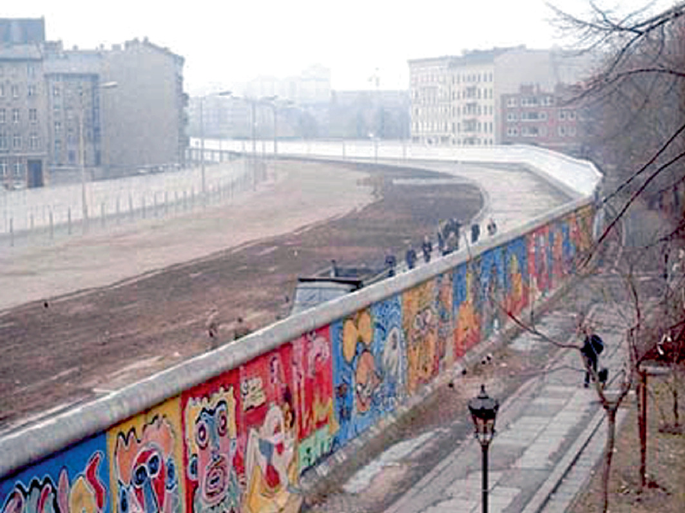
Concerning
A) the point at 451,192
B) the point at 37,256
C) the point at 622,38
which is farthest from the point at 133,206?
the point at 622,38

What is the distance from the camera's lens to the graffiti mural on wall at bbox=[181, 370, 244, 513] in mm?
14516

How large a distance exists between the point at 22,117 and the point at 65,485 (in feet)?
294

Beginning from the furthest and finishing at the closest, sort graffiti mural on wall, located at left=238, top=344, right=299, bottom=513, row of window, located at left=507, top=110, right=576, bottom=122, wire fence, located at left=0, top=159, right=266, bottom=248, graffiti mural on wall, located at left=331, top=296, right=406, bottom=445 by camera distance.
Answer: row of window, located at left=507, top=110, right=576, bottom=122, wire fence, located at left=0, top=159, right=266, bottom=248, graffiti mural on wall, located at left=331, top=296, right=406, bottom=445, graffiti mural on wall, located at left=238, top=344, right=299, bottom=513

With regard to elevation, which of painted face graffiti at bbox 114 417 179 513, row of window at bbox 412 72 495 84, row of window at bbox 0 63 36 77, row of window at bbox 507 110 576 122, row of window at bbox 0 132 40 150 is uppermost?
row of window at bbox 412 72 495 84

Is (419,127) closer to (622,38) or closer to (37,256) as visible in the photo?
(37,256)

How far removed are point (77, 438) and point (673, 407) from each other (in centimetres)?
1294

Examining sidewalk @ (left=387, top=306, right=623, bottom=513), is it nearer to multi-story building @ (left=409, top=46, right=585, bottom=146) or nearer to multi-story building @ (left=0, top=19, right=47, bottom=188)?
multi-story building @ (left=0, top=19, right=47, bottom=188)

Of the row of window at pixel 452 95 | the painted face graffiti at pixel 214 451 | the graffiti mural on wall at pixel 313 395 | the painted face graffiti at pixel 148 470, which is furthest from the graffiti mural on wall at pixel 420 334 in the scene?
the row of window at pixel 452 95

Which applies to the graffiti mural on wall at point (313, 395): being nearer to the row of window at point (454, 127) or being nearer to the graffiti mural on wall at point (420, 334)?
the graffiti mural on wall at point (420, 334)

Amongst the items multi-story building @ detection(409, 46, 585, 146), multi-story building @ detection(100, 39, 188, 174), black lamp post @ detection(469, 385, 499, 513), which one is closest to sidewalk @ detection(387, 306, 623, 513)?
black lamp post @ detection(469, 385, 499, 513)

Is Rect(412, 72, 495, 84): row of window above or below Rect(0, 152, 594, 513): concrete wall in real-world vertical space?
above

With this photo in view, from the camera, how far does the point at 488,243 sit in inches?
1192

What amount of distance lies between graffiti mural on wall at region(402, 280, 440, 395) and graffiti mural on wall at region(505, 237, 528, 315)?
292 inches

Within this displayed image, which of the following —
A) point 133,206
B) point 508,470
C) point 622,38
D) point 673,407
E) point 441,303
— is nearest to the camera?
point 622,38
